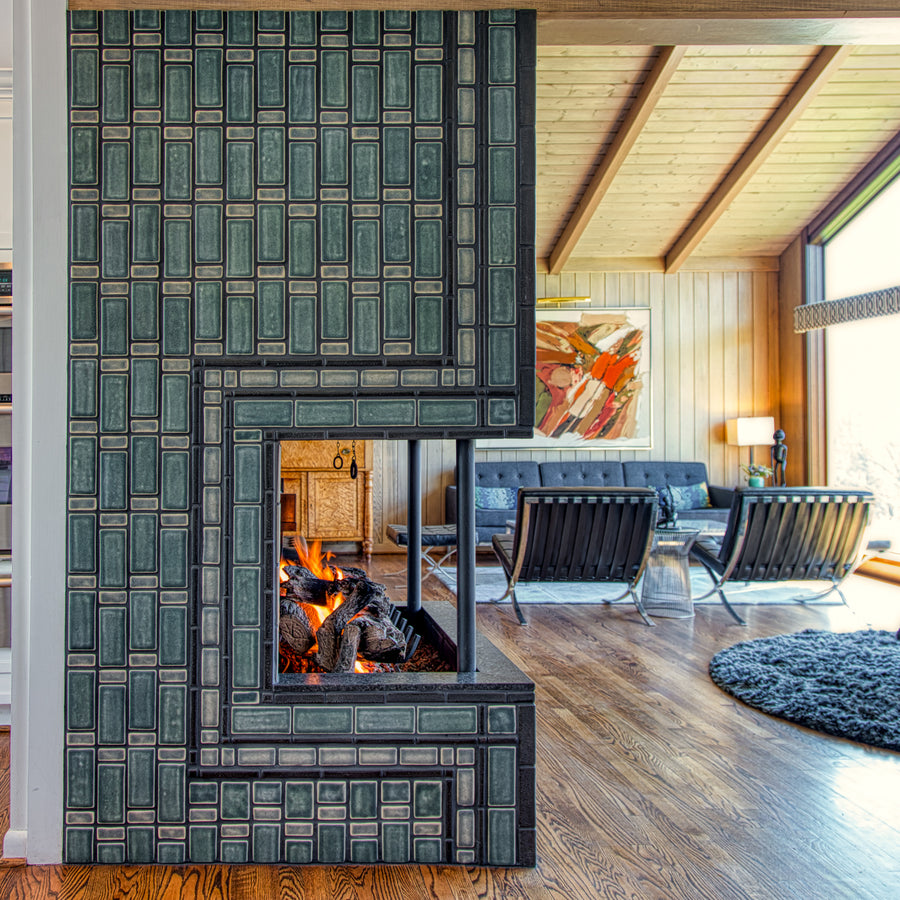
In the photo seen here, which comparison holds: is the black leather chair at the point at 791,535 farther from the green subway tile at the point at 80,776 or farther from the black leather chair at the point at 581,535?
the green subway tile at the point at 80,776

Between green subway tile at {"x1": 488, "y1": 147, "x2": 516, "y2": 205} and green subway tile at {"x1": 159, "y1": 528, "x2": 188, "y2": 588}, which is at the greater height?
green subway tile at {"x1": 488, "y1": 147, "x2": 516, "y2": 205}

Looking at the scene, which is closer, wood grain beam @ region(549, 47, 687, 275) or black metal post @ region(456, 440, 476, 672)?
black metal post @ region(456, 440, 476, 672)

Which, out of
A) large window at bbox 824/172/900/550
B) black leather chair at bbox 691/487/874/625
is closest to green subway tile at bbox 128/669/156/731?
black leather chair at bbox 691/487/874/625

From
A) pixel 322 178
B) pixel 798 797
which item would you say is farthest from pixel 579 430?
pixel 322 178

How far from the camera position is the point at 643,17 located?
2057mm

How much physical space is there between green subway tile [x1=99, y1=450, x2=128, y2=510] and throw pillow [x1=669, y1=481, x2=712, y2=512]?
21.1ft

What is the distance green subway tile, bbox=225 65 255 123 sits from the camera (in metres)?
1.99

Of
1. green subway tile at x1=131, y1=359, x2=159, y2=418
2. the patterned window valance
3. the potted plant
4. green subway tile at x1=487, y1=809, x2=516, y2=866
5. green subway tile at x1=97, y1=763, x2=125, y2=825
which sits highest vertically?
the patterned window valance

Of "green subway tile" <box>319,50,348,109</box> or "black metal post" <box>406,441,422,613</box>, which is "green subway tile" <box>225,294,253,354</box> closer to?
"green subway tile" <box>319,50,348,109</box>

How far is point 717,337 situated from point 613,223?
1671mm

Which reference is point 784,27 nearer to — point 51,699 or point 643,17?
point 643,17

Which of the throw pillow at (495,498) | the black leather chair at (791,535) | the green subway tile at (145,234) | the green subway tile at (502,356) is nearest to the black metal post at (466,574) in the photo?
the green subway tile at (502,356)

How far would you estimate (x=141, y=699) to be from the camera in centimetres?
197

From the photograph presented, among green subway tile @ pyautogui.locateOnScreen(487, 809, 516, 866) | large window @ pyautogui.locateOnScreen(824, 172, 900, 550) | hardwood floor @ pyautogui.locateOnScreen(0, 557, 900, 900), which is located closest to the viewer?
hardwood floor @ pyautogui.locateOnScreen(0, 557, 900, 900)
